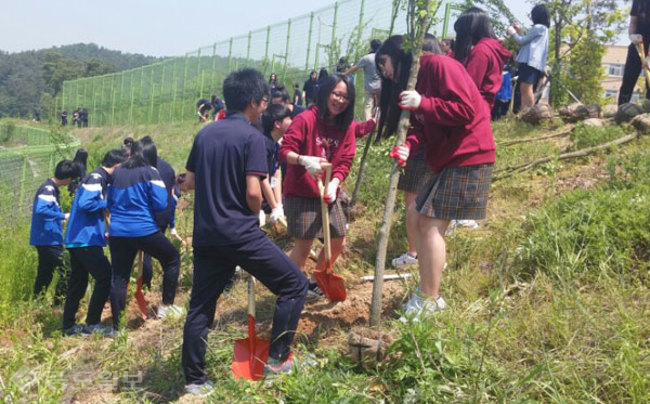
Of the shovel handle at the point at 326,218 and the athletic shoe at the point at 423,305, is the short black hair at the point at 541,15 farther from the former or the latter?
the athletic shoe at the point at 423,305

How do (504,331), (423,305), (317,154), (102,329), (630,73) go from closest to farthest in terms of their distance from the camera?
(504,331) < (423,305) < (317,154) < (102,329) < (630,73)

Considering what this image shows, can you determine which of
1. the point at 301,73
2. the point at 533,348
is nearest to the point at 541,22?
the point at 533,348

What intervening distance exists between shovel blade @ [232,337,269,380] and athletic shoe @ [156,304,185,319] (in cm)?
161

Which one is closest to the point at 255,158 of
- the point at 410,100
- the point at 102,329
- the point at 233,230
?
the point at 233,230

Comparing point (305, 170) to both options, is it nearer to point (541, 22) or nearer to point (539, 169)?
point (539, 169)

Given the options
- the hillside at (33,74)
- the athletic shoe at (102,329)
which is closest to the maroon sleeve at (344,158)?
the athletic shoe at (102,329)

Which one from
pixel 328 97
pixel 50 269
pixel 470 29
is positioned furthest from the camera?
pixel 50 269

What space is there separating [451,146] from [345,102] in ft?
3.28

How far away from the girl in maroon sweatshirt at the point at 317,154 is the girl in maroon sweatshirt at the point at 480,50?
2.62 ft

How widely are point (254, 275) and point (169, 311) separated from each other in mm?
1975

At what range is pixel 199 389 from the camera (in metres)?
3.14

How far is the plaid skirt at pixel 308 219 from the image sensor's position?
398cm

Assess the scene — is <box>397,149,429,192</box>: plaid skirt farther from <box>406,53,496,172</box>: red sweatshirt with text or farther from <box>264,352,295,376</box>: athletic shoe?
<box>264,352,295,376</box>: athletic shoe

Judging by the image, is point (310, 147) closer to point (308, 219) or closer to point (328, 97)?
point (328, 97)
